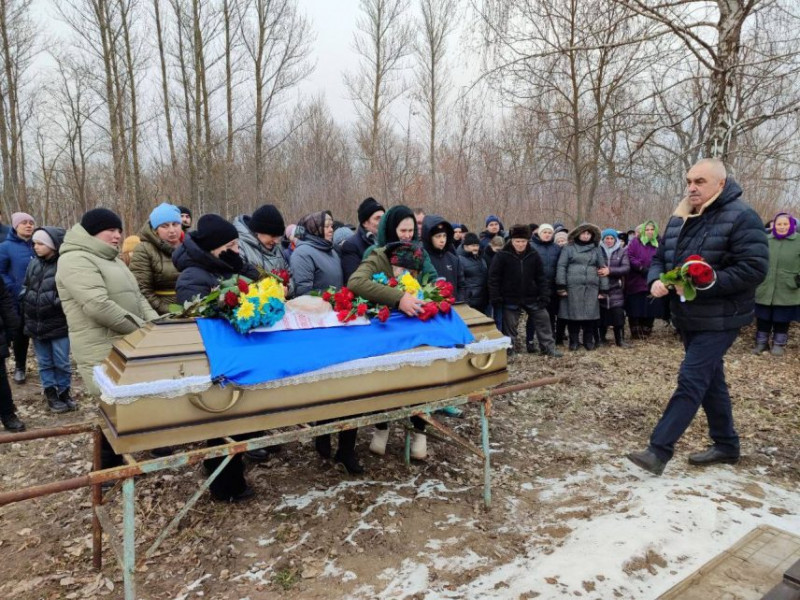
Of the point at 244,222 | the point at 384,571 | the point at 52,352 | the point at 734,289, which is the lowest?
the point at 384,571

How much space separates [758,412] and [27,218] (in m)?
8.37

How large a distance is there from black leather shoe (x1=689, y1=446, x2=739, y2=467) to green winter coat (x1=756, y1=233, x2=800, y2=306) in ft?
13.7

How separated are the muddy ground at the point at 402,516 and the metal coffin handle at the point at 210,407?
0.96 m

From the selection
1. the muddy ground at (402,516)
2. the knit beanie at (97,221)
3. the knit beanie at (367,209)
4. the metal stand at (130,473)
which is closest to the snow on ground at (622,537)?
the muddy ground at (402,516)

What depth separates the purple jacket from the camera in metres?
8.05

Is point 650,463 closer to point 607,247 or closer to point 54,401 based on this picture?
point 607,247

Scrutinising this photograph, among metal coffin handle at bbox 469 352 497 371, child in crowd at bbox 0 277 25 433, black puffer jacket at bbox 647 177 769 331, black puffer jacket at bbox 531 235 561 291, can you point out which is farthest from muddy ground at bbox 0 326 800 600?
black puffer jacket at bbox 531 235 561 291

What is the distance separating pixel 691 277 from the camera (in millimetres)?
3486

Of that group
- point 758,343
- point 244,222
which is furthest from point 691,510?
point 758,343

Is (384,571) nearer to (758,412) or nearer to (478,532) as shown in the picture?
(478,532)

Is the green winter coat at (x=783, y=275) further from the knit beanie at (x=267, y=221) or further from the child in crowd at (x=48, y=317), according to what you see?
the child in crowd at (x=48, y=317)

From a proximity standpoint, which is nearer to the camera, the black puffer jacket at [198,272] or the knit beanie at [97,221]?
the black puffer jacket at [198,272]

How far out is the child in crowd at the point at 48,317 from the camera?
521 centimetres

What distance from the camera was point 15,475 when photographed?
4.14 m
